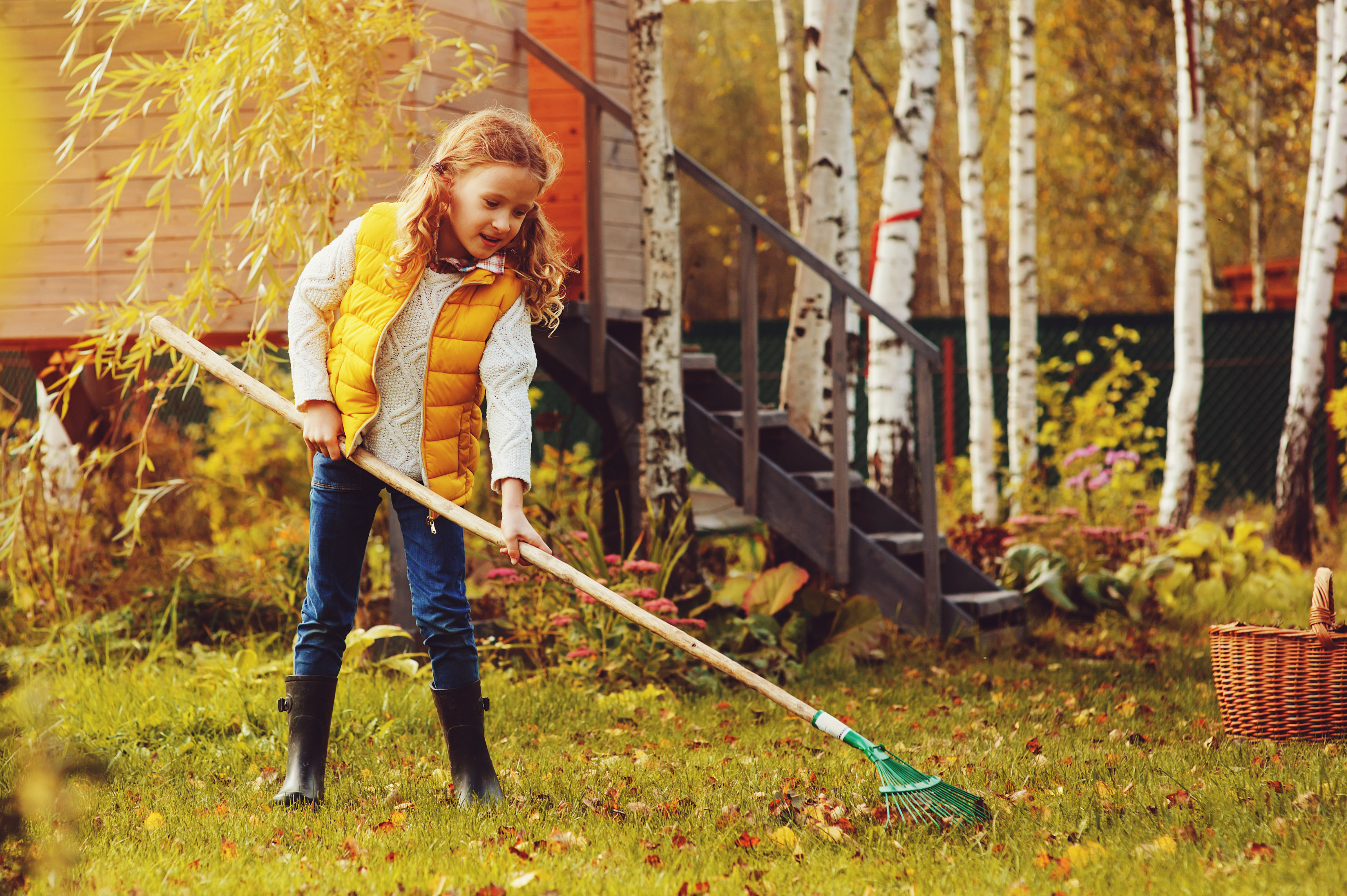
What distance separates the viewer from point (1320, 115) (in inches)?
288

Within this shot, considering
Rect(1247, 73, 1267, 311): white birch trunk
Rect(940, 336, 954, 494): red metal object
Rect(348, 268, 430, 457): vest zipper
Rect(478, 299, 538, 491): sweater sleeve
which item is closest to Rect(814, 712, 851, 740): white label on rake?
Rect(478, 299, 538, 491): sweater sleeve

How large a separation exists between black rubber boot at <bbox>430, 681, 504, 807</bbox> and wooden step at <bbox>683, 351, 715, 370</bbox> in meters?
2.78

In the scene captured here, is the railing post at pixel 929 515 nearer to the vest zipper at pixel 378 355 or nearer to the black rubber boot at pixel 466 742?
the black rubber boot at pixel 466 742

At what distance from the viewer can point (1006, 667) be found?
181 inches

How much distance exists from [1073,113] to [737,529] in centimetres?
1083

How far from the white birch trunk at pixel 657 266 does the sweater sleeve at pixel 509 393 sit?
5.90 feet

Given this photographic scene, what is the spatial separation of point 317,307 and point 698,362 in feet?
9.25

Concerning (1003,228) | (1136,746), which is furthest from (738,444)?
(1003,228)

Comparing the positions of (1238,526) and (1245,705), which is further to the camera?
(1238,526)

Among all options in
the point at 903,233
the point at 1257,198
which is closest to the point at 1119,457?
the point at 903,233

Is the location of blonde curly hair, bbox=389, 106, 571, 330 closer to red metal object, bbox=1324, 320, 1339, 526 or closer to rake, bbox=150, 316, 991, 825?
rake, bbox=150, 316, 991, 825

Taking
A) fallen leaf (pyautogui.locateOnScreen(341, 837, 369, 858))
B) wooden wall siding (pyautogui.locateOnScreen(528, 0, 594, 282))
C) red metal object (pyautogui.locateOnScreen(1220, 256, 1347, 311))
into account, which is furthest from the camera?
red metal object (pyautogui.locateOnScreen(1220, 256, 1347, 311))

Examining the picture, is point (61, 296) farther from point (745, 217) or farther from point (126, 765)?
point (745, 217)

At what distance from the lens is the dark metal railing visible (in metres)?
4.78
